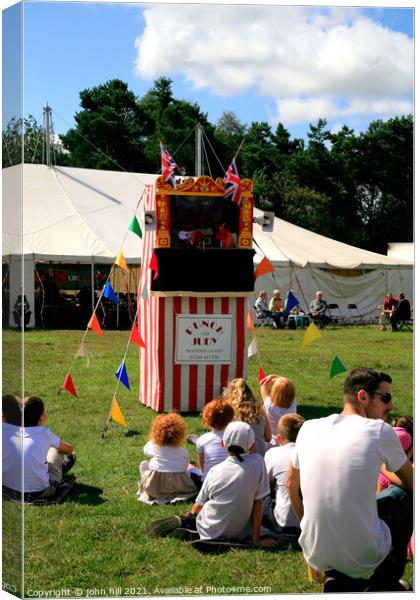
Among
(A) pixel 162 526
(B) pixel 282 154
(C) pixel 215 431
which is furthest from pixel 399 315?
(A) pixel 162 526

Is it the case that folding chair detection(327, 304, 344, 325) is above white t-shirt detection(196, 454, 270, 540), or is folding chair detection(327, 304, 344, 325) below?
above

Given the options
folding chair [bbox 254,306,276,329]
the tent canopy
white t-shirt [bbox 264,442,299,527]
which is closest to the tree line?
the tent canopy

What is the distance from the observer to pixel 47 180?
14211 mm

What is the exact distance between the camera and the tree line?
4344 millimetres

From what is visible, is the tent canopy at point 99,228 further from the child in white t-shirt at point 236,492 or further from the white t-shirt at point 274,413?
the child in white t-shirt at point 236,492

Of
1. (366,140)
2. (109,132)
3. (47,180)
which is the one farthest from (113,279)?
(366,140)

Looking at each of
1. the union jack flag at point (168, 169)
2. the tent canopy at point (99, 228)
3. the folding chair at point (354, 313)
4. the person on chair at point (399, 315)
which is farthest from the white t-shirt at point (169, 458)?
the folding chair at point (354, 313)

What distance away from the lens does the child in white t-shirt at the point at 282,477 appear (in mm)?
3596

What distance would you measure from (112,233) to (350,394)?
10926mm

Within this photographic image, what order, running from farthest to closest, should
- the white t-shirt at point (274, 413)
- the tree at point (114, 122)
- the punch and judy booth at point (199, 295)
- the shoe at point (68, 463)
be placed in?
the tree at point (114, 122), the punch and judy booth at point (199, 295), the white t-shirt at point (274, 413), the shoe at point (68, 463)

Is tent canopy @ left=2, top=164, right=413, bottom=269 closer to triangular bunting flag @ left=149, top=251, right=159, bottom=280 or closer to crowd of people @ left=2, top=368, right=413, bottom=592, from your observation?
triangular bunting flag @ left=149, top=251, right=159, bottom=280

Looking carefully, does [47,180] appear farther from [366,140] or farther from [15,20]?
[15,20]

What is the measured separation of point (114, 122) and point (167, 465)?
25.3 feet

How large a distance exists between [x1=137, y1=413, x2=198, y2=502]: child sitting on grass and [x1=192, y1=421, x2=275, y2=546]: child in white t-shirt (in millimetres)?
673
